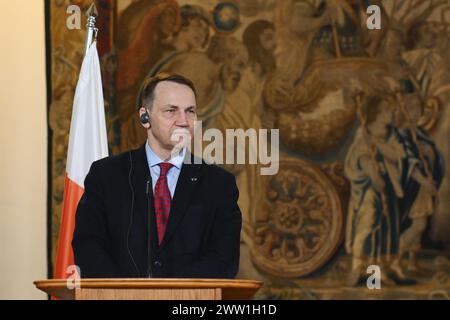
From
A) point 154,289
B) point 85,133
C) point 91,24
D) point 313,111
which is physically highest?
point 91,24

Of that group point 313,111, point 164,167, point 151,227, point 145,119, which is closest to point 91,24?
point 313,111

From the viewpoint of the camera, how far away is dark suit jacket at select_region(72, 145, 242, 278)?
5.12 m

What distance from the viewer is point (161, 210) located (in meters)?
5.30

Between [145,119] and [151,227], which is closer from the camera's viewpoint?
[151,227]

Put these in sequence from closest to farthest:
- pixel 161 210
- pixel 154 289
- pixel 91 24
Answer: pixel 154 289, pixel 161 210, pixel 91 24

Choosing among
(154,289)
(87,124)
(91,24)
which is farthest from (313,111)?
Result: (154,289)

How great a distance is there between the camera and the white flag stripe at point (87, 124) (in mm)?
7754

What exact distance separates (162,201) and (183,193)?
0.41 feet

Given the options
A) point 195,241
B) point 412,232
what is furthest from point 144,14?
point 195,241

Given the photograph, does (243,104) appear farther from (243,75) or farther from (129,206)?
(129,206)

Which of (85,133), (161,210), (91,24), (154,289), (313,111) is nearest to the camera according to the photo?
(154,289)

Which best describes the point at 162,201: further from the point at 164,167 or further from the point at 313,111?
the point at 313,111

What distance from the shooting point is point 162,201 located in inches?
210

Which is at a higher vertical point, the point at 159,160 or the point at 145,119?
the point at 145,119
